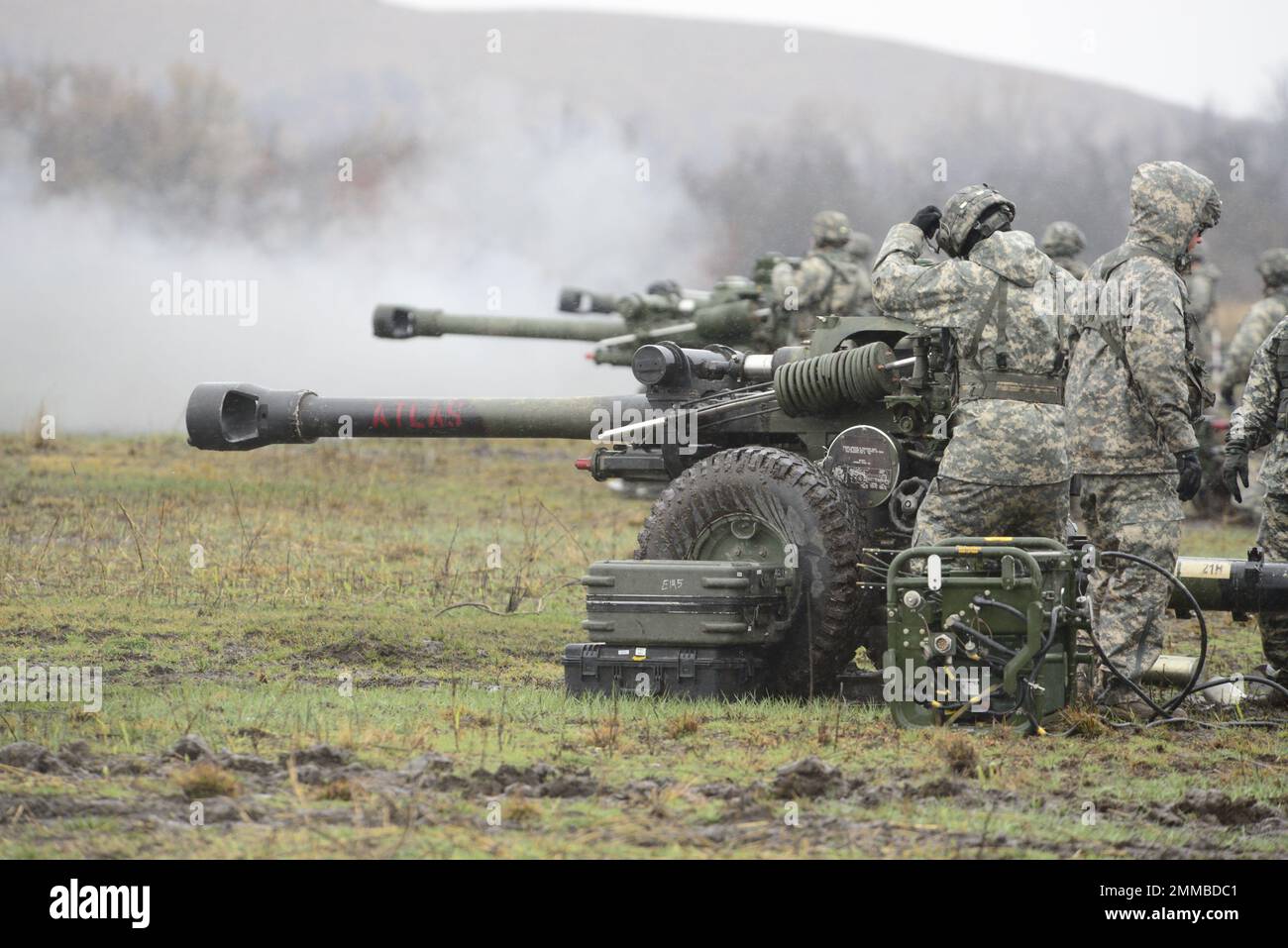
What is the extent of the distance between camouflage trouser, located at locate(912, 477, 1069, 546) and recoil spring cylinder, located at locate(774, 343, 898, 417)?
1.96 ft

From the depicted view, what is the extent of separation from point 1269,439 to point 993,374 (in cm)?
225

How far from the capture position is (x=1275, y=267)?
49.4ft

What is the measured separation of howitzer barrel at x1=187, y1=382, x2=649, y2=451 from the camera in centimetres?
1005

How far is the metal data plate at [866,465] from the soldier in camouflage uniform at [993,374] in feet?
1.08

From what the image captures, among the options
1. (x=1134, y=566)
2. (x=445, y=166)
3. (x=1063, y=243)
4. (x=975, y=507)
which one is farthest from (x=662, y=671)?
(x=445, y=166)

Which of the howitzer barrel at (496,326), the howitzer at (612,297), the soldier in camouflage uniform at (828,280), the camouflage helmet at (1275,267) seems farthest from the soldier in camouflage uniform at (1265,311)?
the howitzer barrel at (496,326)

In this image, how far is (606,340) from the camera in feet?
65.6

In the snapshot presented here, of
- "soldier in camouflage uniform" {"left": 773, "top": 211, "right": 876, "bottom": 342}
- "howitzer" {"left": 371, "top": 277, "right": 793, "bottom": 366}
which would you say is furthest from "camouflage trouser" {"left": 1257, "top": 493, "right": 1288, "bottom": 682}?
"howitzer" {"left": 371, "top": 277, "right": 793, "bottom": 366}

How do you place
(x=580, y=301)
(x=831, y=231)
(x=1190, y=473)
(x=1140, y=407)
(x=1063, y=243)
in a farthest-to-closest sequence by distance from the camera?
(x=580, y=301), (x=831, y=231), (x=1063, y=243), (x=1140, y=407), (x=1190, y=473)

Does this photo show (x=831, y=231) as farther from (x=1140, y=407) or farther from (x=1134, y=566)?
(x=1134, y=566)

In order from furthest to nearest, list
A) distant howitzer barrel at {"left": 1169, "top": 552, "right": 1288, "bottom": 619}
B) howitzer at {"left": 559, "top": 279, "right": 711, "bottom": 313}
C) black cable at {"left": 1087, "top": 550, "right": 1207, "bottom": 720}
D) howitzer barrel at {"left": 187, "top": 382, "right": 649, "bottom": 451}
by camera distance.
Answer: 1. howitzer at {"left": 559, "top": 279, "right": 711, "bottom": 313}
2. howitzer barrel at {"left": 187, "top": 382, "right": 649, "bottom": 451}
3. distant howitzer barrel at {"left": 1169, "top": 552, "right": 1288, "bottom": 619}
4. black cable at {"left": 1087, "top": 550, "right": 1207, "bottom": 720}

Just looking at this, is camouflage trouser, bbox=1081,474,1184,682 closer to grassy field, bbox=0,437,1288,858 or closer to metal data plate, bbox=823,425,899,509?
grassy field, bbox=0,437,1288,858

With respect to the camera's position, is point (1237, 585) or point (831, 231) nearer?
point (1237, 585)

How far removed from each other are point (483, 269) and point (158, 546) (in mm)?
19478
